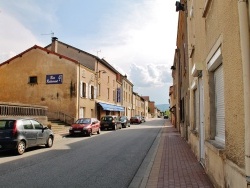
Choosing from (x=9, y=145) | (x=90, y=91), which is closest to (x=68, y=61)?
(x=90, y=91)

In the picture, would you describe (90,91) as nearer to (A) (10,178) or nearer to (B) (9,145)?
(B) (9,145)

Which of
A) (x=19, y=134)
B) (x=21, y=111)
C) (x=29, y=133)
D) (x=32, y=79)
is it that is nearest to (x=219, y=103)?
(x=19, y=134)

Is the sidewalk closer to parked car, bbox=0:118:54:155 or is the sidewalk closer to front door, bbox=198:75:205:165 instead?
front door, bbox=198:75:205:165

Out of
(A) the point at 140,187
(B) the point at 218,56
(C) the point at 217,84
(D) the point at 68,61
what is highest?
(D) the point at 68,61

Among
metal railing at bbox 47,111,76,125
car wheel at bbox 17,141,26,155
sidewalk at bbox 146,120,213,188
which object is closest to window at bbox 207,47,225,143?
sidewalk at bbox 146,120,213,188

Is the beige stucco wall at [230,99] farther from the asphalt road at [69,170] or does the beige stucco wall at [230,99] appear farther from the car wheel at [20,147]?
the car wheel at [20,147]

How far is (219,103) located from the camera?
6758 mm

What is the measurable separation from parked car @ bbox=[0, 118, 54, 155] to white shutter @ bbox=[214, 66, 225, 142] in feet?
27.4

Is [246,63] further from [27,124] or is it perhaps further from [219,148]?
[27,124]

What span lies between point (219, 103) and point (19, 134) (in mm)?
8672

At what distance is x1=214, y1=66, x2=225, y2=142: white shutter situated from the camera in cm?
647

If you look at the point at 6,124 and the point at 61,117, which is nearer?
the point at 6,124

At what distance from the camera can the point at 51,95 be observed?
3172 cm

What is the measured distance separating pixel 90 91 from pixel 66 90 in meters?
4.91
